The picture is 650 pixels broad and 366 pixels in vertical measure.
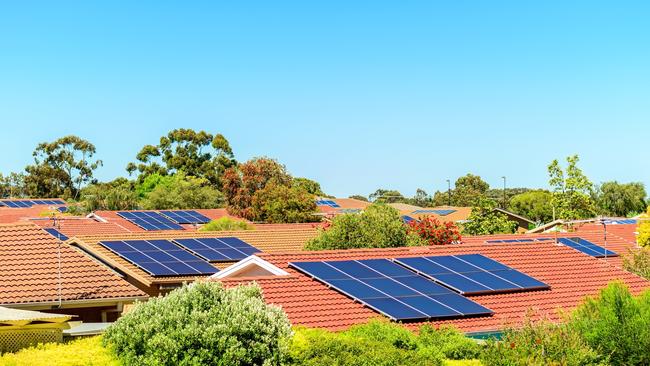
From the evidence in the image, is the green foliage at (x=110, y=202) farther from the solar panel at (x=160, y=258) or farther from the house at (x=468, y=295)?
the house at (x=468, y=295)

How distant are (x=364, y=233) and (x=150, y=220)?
26013 mm

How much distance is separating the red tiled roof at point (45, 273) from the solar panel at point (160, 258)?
16.9 ft

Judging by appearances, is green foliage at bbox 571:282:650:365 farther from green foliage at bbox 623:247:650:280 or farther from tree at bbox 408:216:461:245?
tree at bbox 408:216:461:245

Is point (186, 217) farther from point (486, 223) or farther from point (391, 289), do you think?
point (391, 289)

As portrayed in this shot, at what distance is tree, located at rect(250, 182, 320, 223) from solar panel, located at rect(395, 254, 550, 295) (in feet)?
132

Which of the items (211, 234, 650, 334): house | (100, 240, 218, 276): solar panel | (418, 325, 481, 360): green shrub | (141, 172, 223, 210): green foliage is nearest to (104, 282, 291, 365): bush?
(418, 325, 481, 360): green shrub

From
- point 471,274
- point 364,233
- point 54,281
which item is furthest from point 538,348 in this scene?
point 364,233

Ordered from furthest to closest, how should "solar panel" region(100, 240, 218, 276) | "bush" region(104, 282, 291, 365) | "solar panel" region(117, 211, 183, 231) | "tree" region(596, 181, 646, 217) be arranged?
"tree" region(596, 181, 646, 217) < "solar panel" region(117, 211, 183, 231) < "solar panel" region(100, 240, 218, 276) < "bush" region(104, 282, 291, 365)

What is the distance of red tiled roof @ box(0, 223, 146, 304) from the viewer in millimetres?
26562

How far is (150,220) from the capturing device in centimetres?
6203

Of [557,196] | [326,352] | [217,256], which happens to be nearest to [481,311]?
[326,352]

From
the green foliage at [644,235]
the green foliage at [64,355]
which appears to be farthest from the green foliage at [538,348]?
the green foliage at [644,235]

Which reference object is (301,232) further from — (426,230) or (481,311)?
(481,311)

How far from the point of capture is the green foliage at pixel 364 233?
39.3m
